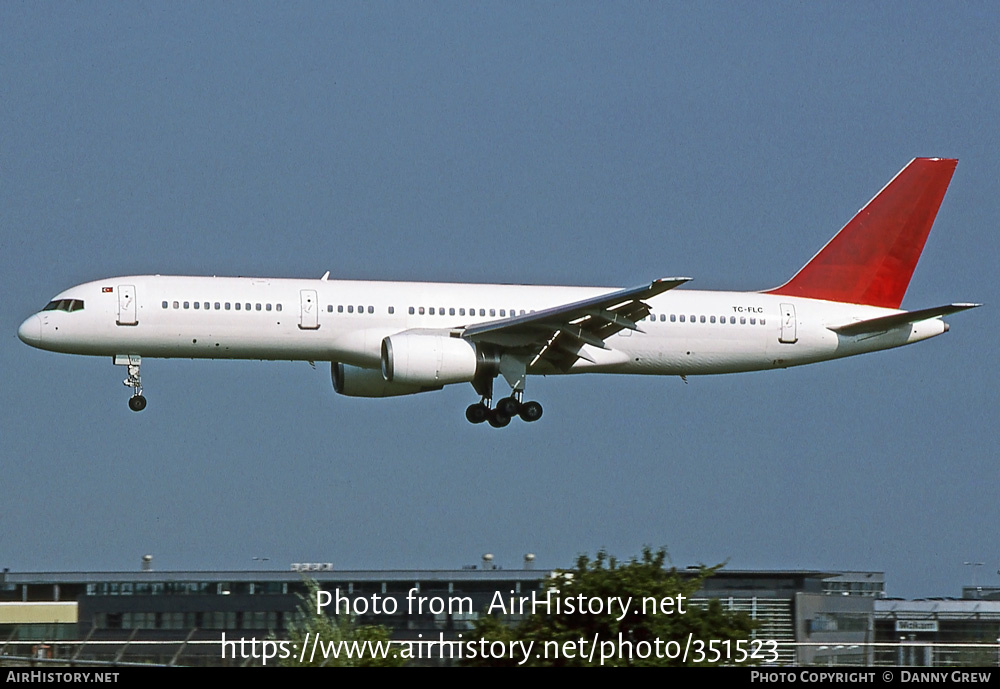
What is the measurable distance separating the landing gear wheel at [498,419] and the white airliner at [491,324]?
0.17 ft

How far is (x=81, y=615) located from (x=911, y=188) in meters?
33.0

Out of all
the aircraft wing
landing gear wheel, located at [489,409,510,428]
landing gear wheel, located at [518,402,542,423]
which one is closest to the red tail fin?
the aircraft wing

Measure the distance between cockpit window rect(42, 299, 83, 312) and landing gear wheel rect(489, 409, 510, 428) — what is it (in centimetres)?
1207

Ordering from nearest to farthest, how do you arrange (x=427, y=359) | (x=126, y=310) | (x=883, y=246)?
(x=126, y=310) → (x=427, y=359) → (x=883, y=246)

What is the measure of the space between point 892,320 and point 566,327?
10.4 meters

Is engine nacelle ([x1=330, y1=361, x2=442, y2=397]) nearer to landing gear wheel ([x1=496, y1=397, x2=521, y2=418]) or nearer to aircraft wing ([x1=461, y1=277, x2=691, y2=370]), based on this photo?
landing gear wheel ([x1=496, y1=397, x2=521, y2=418])

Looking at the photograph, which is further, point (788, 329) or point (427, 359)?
point (788, 329)

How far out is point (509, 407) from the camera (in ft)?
137

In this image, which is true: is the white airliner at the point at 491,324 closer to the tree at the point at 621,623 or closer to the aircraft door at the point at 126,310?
the aircraft door at the point at 126,310

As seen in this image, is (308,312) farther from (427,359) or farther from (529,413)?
(529,413)

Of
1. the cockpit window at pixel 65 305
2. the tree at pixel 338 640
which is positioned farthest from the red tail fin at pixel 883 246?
the tree at pixel 338 640

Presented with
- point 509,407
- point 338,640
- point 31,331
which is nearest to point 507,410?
point 509,407

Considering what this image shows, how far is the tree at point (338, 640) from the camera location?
2327 cm
